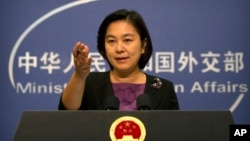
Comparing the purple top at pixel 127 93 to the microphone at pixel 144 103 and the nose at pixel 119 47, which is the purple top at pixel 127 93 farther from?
the microphone at pixel 144 103

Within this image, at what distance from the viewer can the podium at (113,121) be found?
3.82 ft

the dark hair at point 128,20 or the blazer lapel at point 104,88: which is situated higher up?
the dark hair at point 128,20

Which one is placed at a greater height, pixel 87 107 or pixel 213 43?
pixel 213 43

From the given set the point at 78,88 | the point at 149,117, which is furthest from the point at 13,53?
the point at 149,117

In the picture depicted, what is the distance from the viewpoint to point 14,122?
2727 mm

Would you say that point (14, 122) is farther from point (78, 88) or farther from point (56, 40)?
point (78, 88)

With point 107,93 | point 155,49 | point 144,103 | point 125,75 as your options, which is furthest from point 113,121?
point 155,49

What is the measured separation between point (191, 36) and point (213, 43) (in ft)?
0.45

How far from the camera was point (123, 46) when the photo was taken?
1765 millimetres

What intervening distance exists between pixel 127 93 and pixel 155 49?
1008 millimetres

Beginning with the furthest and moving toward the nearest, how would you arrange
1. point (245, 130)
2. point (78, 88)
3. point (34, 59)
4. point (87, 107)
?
1. point (34, 59)
2. point (87, 107)
3. point (78, 88)
4. point (245, 130)

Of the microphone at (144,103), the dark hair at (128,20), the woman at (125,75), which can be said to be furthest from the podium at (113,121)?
the dark hair at (128,20)

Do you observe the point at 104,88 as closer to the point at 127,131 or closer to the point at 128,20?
the point at 128,20

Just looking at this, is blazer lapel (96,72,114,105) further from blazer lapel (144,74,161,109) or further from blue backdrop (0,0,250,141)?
blue backdrop (0,0,250,141)
